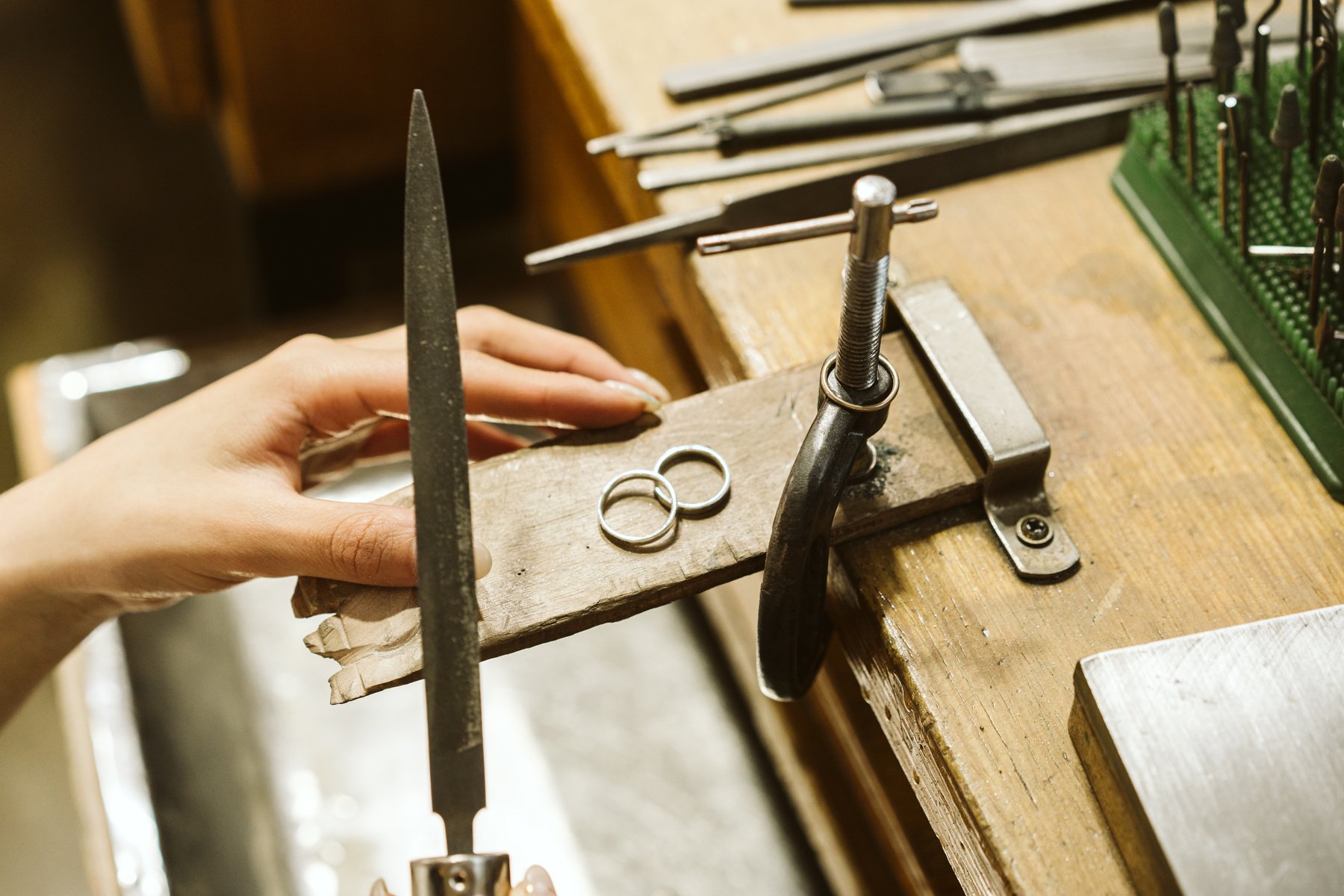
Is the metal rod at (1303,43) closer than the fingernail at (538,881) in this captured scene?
No

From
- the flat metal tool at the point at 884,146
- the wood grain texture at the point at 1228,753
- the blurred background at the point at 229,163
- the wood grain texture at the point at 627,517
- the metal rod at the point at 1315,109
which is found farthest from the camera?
the blurred background at the point at 229,163

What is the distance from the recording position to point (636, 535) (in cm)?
59

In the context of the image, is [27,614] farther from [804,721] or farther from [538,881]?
[804,721]

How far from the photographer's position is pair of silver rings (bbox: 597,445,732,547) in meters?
0.59

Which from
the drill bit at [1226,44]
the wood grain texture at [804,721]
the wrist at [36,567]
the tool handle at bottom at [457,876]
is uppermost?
the drill bit at [1226,44]

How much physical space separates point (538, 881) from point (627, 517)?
0.62 feet

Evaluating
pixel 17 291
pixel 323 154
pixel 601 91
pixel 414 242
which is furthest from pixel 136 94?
pixel 414 242

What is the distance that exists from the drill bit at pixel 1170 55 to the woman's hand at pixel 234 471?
14.7 inches

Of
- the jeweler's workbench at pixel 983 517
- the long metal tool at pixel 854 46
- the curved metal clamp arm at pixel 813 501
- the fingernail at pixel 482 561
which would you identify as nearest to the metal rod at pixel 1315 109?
the jeweler's workbench at pixel 983 517

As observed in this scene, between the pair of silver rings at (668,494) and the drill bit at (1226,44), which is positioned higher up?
the drill bit at (1226,44)

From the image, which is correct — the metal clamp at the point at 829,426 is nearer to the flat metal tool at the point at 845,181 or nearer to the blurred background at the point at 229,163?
the flat metal tool at the point at 845,181

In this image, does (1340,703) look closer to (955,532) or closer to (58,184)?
(955,532)

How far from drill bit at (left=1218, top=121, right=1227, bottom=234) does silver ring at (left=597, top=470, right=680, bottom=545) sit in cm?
38

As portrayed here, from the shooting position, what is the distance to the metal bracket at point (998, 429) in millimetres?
595
